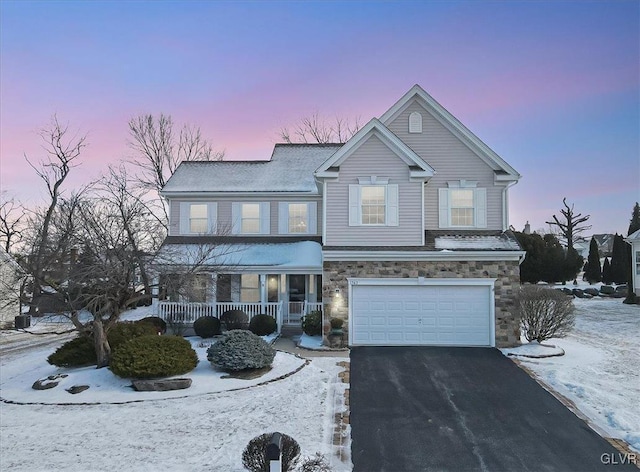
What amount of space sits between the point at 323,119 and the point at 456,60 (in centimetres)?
2159

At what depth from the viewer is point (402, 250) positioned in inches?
568

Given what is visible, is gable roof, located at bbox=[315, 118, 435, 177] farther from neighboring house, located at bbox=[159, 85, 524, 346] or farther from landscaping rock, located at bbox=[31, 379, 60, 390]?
landscaping rock, located at bbox=[31, 379, 60, 390]

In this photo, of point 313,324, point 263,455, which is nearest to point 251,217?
point 313,324

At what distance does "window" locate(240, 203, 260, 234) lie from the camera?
19906mm

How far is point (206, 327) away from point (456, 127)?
12.4 meters

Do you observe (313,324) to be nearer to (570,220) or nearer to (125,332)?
(125,332)

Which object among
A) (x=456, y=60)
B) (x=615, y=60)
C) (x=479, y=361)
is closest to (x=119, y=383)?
(x=479, y=361)

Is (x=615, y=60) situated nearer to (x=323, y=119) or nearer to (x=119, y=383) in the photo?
(x=119, y=383)

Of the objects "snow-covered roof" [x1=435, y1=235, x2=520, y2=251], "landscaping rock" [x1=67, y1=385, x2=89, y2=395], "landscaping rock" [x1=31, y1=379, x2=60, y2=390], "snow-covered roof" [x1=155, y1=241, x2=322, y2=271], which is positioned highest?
"snow-covered roof" [x1=435, y1=235, x2=520, y2=251]

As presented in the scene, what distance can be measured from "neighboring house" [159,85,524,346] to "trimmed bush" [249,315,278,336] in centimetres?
94

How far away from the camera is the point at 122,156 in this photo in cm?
3241

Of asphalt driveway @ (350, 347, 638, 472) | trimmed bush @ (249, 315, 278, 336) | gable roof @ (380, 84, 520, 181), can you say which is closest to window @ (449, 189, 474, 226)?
gable roof @ (380, 84, 520, 181)

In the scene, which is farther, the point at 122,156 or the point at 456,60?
the point at 122,156

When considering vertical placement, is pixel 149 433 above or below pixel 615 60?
below
